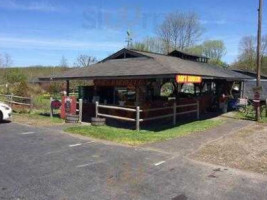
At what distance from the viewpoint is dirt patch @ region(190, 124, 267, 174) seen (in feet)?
30.7

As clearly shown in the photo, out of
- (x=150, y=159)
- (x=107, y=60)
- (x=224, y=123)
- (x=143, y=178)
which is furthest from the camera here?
(x=107, y=60)

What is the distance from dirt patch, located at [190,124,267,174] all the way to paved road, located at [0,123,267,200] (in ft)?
2.29

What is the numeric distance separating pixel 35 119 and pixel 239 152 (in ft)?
35.7

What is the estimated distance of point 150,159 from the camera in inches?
372

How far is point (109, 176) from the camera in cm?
775

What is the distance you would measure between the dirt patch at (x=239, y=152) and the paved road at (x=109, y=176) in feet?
2.29

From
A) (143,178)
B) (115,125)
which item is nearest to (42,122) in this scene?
(115,125)

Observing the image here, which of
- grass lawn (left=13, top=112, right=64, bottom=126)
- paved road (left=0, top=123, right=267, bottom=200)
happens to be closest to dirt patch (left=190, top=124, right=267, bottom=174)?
paved road (left=0, top=123, right=267, bottom=200)

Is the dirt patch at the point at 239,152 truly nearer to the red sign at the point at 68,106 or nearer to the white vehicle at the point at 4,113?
the red sign at the point at 68,106

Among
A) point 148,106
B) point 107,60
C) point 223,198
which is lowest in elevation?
point 223,198

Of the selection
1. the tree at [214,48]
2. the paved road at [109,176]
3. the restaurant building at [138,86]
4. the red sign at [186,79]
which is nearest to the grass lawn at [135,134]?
the restaurant building at [138,86]

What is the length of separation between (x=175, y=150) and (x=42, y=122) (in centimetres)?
819

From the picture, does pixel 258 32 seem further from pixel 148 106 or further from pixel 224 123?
pixel 148 106

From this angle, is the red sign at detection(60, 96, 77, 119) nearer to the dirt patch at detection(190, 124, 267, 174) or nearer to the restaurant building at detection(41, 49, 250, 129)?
the restaurant building at detection(41, 49, 250, 129)
